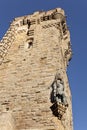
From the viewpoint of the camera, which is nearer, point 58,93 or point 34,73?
point 58,93

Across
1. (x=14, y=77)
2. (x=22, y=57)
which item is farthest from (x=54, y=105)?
(x=22, y=57)

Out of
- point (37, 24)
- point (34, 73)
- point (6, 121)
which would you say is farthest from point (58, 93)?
point (37, 24)

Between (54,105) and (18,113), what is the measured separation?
139 centimetres

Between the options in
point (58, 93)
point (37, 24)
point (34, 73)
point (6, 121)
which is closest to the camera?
point (6, 121)

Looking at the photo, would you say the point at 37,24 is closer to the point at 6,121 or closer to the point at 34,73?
the point at 34,73

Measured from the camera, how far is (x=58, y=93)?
9500 millimetres

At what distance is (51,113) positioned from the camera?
29.7ft

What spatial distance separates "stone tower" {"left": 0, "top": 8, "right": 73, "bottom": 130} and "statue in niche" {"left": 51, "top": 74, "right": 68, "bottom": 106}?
1.7 inches

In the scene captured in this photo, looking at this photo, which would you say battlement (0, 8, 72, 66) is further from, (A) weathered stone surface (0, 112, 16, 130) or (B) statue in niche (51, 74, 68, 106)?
(A) weathered stone surface (0, 112, 16, 130)

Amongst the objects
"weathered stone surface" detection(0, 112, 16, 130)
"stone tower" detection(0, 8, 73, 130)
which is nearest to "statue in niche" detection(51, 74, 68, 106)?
"stone tower" detection(0, 8, 73, 130)

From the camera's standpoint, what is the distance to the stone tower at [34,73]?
9156 mm

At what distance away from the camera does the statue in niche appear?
936 cm

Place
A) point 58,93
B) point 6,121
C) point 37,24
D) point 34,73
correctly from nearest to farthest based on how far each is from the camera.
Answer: point 6,121 → point 58,93 → point 34,73 → point 37,24

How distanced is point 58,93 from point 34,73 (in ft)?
5.90
